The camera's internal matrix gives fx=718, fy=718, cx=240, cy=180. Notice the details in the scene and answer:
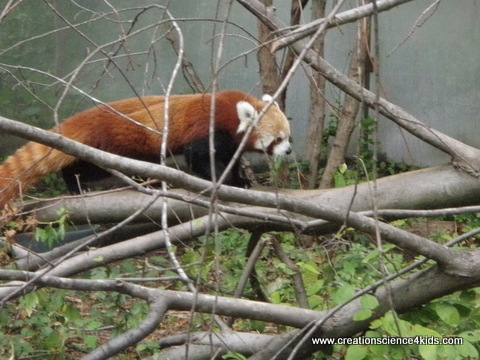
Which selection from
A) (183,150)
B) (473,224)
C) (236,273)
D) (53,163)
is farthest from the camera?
(473,224)

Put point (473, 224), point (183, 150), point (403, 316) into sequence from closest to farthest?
point (403, 316) < point (183, 150) < point (473, 224)

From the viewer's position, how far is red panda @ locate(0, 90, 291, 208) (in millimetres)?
4500

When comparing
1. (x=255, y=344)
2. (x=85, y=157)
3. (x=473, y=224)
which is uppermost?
(x=85, y=157)

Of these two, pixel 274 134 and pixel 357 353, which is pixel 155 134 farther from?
pixel 357 353

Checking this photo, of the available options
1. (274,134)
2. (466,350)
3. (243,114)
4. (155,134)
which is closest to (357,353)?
(466,350)

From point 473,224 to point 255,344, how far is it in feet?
12.1

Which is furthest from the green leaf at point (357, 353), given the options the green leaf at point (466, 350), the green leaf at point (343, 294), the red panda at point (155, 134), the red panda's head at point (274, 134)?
the red panda's head at point (274, 134)

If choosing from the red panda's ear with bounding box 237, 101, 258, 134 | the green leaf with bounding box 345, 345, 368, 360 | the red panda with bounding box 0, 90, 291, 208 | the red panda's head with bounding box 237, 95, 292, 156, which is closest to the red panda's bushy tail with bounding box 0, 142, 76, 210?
the red panda with bounding box 0, 90, 291, 208

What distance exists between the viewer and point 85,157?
77.8 inches

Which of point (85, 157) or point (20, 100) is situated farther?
point (20, 100)

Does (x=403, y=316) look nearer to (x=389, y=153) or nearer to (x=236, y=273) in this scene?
(x=236, y=273)

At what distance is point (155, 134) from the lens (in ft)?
15.3

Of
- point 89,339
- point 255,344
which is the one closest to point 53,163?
point 89,339

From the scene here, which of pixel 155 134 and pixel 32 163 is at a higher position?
pixel 155 134
